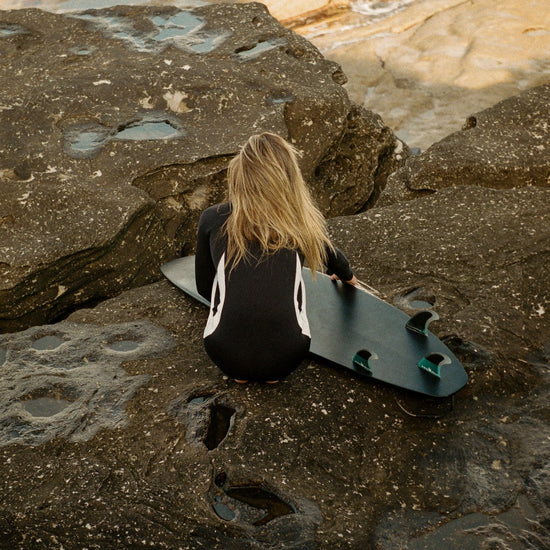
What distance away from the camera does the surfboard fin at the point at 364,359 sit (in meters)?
2.87

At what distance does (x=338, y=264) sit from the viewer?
10.6ft

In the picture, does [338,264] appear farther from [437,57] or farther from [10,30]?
[437,57]

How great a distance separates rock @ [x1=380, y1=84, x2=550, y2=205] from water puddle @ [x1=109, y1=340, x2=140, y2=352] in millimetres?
1991

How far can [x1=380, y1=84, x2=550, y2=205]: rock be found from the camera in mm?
4484

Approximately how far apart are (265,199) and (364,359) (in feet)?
2.50

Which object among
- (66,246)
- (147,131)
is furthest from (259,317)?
(147,131)

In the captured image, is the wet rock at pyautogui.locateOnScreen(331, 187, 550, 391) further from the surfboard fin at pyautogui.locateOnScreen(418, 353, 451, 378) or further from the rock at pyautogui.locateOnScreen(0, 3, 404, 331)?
the rock at pyautogui.locateOnScreen(0, 3, 404, 331)

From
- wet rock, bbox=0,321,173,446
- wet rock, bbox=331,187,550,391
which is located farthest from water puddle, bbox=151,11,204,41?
wet rock, bbox=0,321,173,446

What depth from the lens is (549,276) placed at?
3508 millimetres

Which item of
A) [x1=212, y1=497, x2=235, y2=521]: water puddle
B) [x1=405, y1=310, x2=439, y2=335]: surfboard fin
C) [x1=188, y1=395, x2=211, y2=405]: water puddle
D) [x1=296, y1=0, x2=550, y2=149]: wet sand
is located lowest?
[x1=296, y1=0, x2=550, y2=149]: wet sand

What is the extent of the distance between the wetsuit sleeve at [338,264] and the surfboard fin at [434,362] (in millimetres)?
576

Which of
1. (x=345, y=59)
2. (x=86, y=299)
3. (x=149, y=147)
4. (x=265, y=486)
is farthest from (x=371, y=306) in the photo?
(x=345, y=59)

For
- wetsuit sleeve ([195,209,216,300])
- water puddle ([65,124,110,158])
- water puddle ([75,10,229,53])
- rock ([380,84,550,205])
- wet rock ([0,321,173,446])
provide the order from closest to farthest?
wet rock ([0,321,173,446]), wetsuit sleeve ([195,209,216,300]), rock ([380,84,550,205]), water puddle ([65,124,110,158]), water puddle ([75,10,229,53])

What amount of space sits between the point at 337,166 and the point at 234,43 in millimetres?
1385
